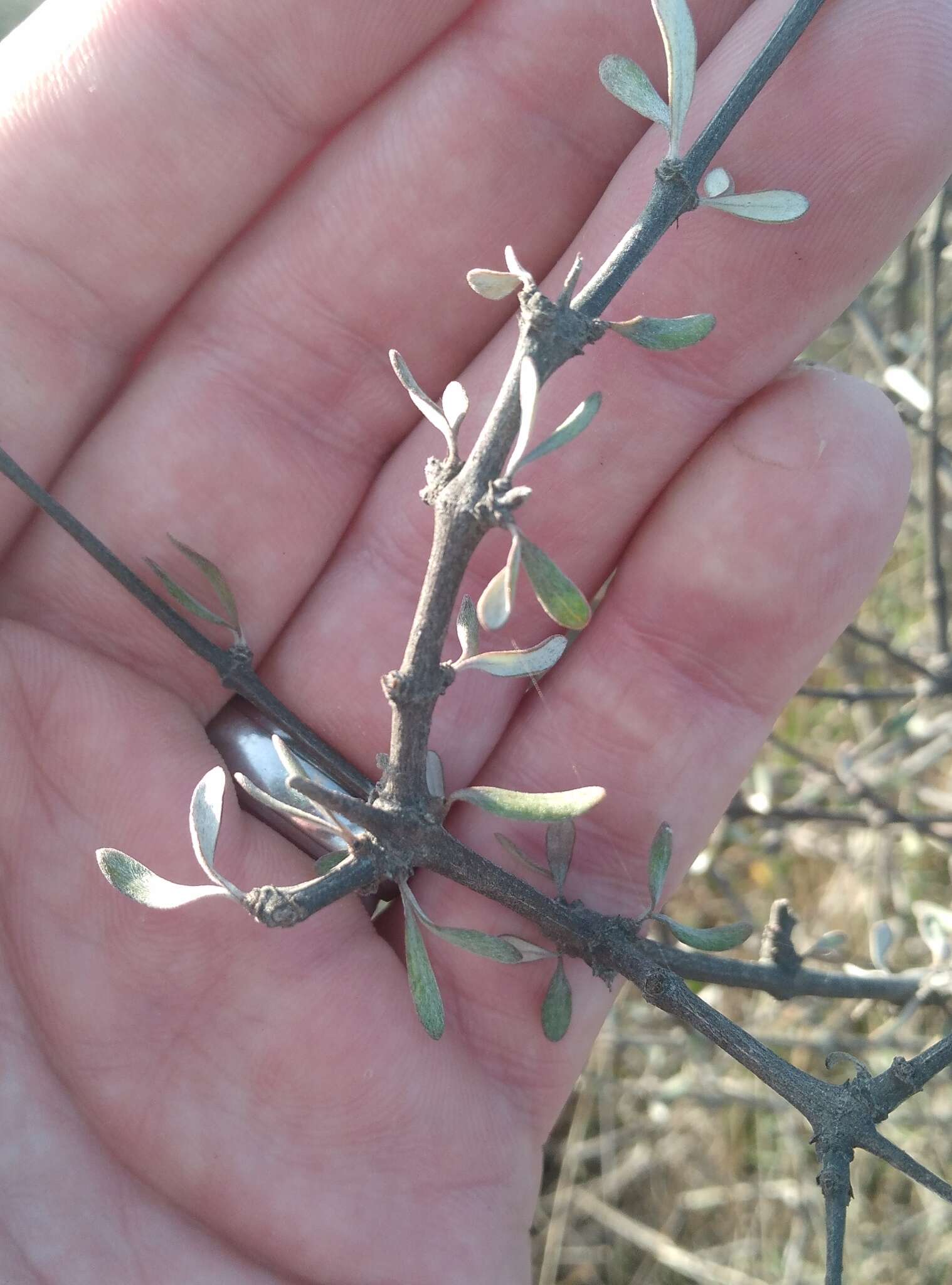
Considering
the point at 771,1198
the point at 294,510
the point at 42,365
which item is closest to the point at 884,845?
the point at 771,1198

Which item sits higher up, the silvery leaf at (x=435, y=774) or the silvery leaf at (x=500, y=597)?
the silvery leaf at (x=435, y=774)

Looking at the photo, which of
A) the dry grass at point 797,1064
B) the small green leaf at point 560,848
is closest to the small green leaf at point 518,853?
the small green leaf at point 560,848

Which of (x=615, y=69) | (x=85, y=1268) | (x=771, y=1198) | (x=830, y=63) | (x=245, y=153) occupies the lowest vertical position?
(x=85, y=1268)

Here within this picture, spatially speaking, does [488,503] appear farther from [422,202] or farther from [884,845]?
[884,845]

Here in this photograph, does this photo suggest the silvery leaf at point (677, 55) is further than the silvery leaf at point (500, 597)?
Yes

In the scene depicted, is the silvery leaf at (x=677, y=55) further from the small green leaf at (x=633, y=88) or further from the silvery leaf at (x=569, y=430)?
the silvery leaf at (x=569, y=430)

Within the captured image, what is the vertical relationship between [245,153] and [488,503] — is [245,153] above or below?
above

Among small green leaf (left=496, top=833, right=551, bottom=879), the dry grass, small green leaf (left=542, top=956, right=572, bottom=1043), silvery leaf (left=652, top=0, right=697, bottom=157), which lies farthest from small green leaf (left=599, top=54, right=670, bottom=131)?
the dry grass
